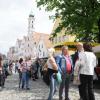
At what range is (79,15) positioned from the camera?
3128 cm

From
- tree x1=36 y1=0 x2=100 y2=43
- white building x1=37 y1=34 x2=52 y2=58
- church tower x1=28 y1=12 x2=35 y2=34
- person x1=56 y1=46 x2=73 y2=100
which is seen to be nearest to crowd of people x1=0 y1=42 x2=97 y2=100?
person x1=56 y1=46 x2=73 y2=100

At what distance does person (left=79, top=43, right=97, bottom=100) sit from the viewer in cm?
998

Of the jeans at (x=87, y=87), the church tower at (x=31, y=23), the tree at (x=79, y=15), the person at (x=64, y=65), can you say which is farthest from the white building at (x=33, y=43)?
the jeans at (x=87, y=87)

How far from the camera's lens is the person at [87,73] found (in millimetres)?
9984

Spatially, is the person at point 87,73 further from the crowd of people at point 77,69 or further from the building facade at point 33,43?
the building facade at point 33,43

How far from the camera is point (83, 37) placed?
112ft

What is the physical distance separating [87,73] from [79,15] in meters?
21.6

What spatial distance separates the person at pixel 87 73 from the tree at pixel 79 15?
62.6 ft

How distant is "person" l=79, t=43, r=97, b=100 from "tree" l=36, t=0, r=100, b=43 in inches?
752

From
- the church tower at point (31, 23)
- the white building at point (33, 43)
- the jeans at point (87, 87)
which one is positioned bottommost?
the jeans at point (87, 87)

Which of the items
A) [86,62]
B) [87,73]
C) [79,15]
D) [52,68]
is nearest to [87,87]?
[87,73]

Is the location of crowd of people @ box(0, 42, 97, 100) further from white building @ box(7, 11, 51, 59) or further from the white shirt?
white building @ box(7, 11, 51, 59)

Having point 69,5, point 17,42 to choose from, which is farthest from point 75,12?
point 17,42

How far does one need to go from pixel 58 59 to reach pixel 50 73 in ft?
1.82
